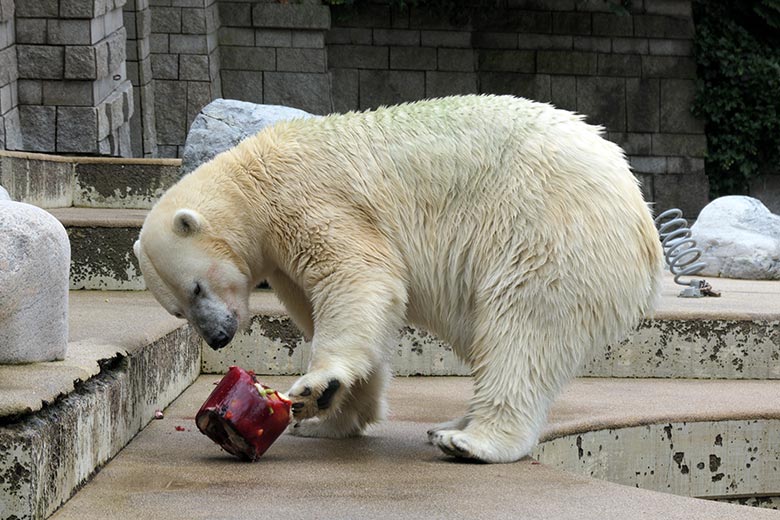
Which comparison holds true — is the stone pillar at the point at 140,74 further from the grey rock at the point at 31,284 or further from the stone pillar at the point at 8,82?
the grey rock at the point at 31,284

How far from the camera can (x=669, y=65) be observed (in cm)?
1379

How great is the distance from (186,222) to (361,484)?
0.86 meters

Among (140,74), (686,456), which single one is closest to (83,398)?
(686,456)

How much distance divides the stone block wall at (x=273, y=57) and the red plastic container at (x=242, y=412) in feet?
31.4

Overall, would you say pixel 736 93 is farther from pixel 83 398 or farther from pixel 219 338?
pixel 83 398

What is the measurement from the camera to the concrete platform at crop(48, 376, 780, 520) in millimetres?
2553

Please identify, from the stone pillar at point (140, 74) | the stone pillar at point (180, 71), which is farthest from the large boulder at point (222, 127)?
the stone pillar at point (180, 71)

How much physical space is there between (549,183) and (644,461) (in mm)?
1201

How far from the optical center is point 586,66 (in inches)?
535

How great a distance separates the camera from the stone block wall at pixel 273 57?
1242cm

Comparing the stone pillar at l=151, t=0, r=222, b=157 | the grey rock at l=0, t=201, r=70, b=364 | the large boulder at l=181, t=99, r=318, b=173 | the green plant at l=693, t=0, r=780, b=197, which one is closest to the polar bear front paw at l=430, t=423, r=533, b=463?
the grey rock at l=0, t=201, r=70, b=364

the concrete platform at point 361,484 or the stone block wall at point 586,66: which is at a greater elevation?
the stone block wall at point 586,66

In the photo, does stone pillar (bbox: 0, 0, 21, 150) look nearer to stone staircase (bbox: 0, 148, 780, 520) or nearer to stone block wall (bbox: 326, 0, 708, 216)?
stone staircase (bbox: 0, 148, 780, 520)

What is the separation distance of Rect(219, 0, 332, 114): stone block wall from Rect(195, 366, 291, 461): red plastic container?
9577 mm
